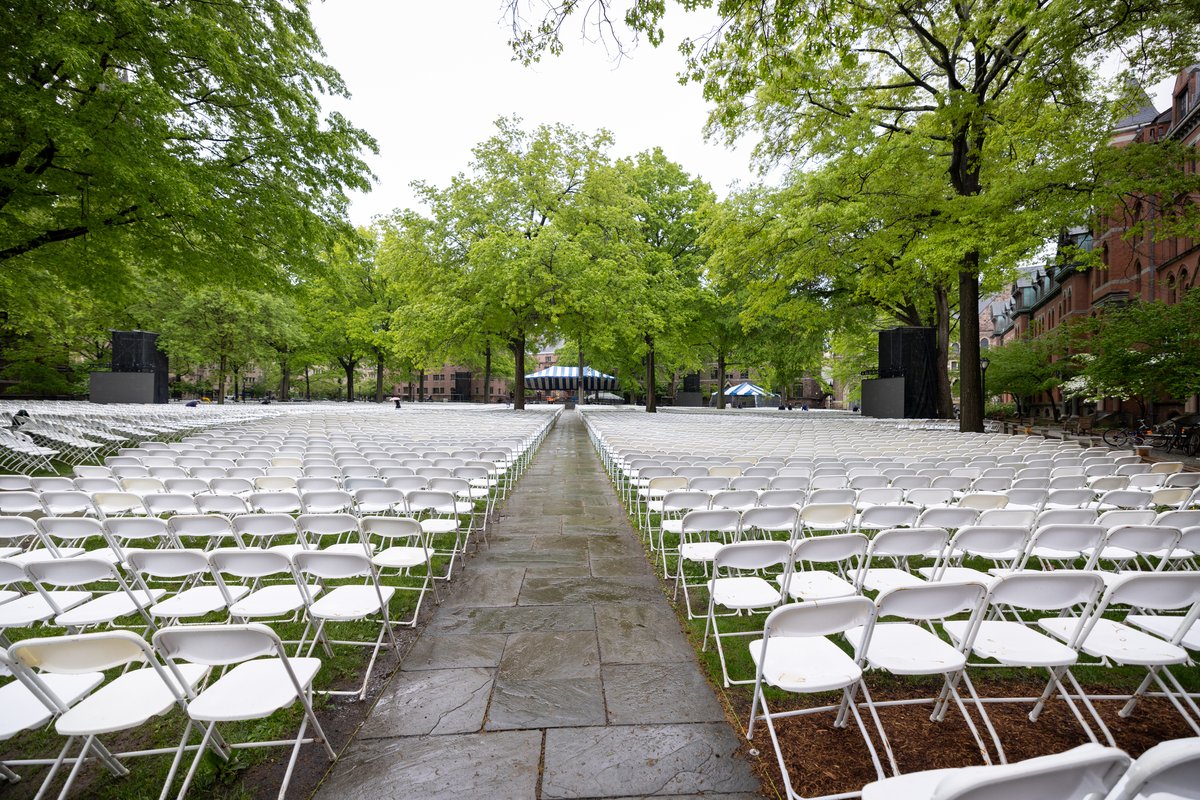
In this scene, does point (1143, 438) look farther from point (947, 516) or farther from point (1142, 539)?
point (947, 516)

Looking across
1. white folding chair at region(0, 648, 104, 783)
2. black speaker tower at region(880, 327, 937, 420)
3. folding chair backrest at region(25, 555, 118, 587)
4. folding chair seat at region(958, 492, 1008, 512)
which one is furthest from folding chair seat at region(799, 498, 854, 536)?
black speaker tower at region(880, 327, 937, 420)

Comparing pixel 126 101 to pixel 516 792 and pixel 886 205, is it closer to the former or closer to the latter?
pixel 516 792

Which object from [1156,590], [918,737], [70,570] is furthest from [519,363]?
[1156,590]

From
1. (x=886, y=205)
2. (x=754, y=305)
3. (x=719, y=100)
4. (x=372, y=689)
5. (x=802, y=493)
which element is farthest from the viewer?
(x=754, y=305)

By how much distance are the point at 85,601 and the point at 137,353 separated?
34416mm

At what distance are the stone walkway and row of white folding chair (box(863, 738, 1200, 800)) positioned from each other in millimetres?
1374

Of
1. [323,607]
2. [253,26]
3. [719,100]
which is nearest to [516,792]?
[323,607]

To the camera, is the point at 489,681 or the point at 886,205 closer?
the point at 489,681

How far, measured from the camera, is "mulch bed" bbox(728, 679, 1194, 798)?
2.25m

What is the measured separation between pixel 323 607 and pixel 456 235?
23862 mm

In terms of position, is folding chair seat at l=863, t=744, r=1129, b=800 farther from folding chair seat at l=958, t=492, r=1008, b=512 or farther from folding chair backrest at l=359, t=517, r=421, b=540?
folding chair seat at l=958, t=492, r=1008, b=512

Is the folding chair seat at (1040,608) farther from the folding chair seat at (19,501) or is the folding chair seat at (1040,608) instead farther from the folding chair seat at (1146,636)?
the folding chair seat at (19,501)

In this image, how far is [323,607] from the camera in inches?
121

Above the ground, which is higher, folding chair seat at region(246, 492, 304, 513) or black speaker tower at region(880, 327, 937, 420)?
black speaker tower at region(880, 327, 937, 420)
